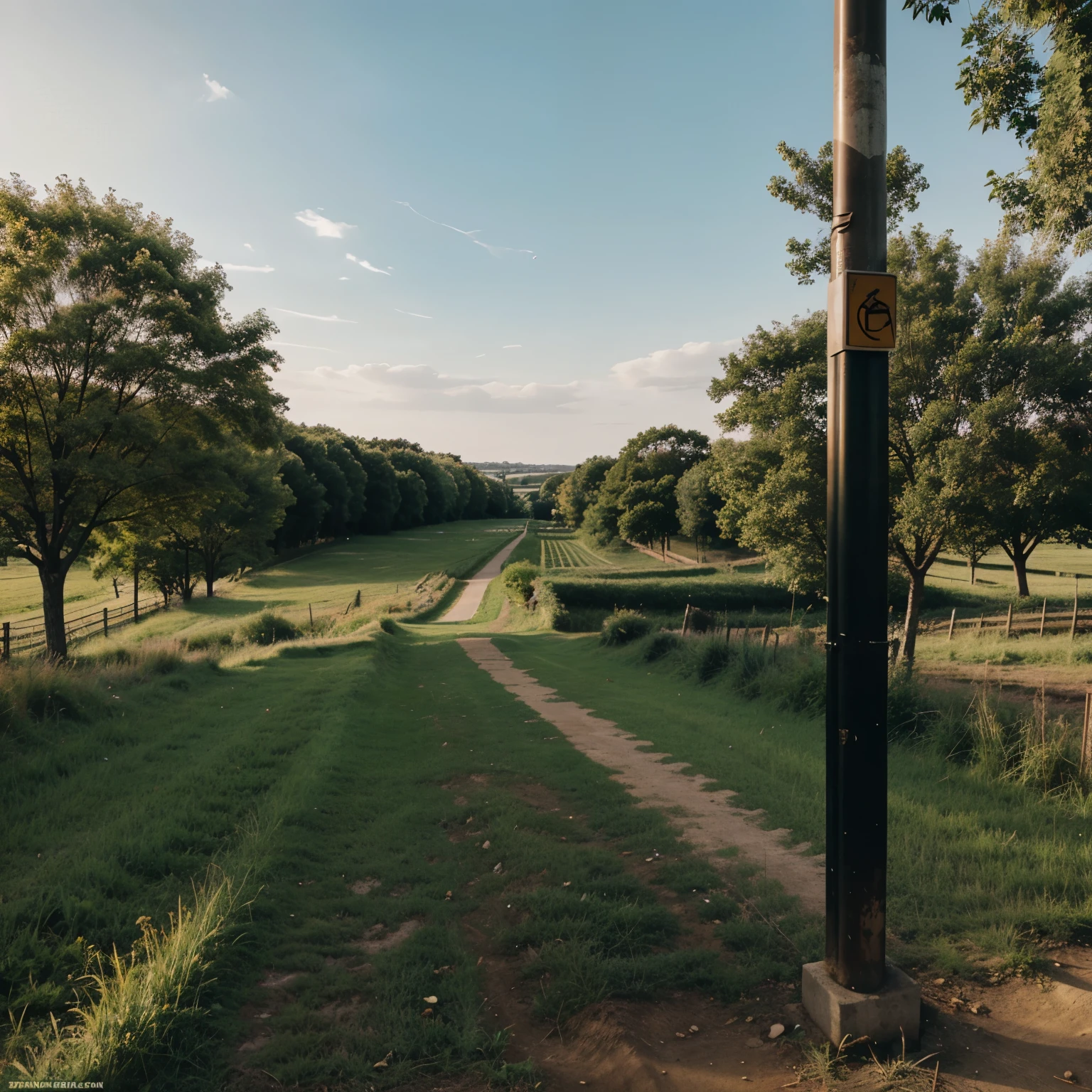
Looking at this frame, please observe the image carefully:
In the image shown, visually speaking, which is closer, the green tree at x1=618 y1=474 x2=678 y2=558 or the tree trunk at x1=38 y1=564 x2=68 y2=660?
the tree trunk at x1=38 y1=564 x2=68 y2=660

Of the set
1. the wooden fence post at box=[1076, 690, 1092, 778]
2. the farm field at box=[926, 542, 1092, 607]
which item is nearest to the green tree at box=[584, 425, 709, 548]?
the farm field at box=[926, 542, 1092, 607]

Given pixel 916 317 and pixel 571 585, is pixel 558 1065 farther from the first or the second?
pixel 571 585

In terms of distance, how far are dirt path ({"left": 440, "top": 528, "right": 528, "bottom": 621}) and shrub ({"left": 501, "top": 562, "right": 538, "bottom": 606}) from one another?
9.52 feet

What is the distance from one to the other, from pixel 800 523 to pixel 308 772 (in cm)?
1723

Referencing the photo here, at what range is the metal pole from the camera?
3434mm

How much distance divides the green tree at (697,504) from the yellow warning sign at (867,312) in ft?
201

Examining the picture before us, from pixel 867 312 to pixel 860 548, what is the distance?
115cm

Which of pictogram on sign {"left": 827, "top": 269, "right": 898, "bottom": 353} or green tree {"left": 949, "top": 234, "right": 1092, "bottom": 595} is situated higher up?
green tree {"left": 949, "top": 234, "right": 1092, "bottom": 595}

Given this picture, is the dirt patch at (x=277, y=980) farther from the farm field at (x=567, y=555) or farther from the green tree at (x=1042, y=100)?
the farm field at (x=567, y=555)

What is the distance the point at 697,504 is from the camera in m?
66.1

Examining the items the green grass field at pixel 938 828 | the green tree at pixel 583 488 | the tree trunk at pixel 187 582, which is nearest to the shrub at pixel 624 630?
the green grass field at pixel 938 828

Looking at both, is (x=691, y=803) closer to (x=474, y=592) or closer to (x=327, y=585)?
(x=474, y=592)

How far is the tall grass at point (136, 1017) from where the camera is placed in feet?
10.2

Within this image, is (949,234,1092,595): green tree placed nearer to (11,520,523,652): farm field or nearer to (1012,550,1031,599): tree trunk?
(1012,550,1031,599): tree trunk
